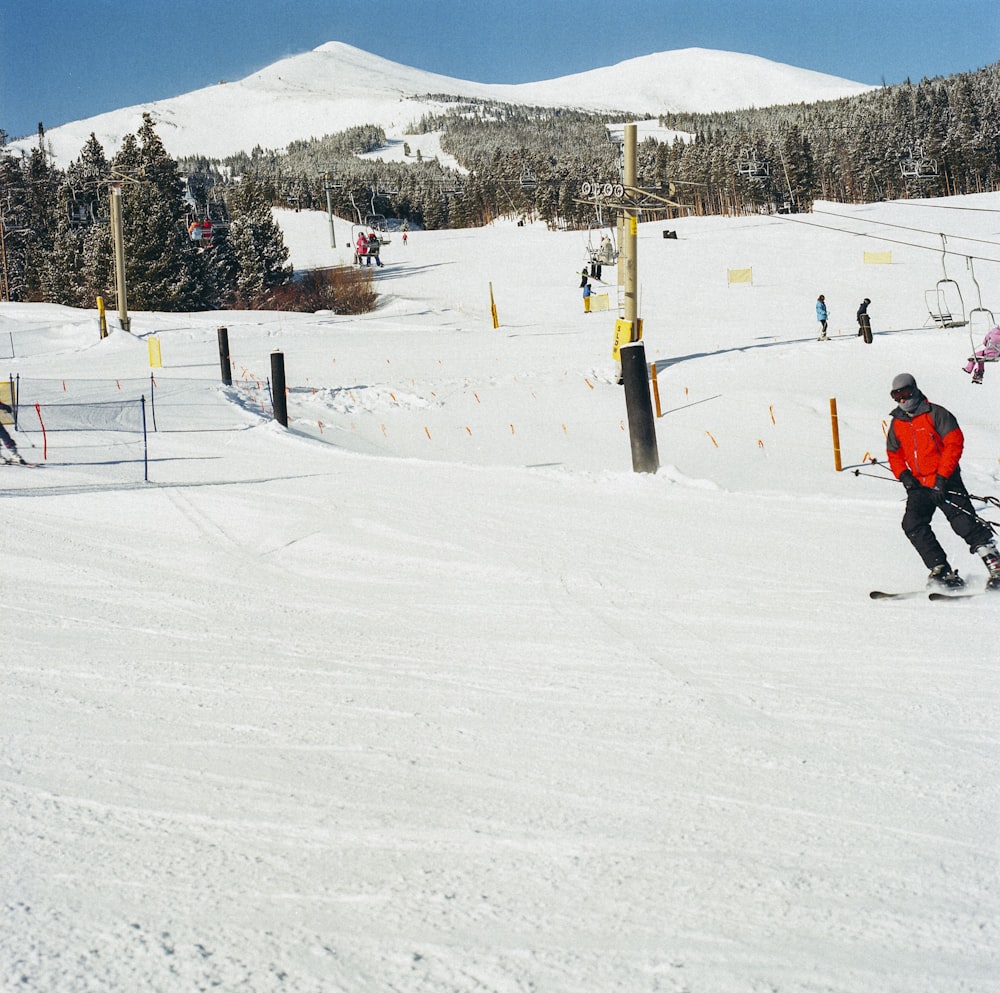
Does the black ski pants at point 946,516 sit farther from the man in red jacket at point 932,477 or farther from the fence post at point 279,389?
the fence post at point 279,389

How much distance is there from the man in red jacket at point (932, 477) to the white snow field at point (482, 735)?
1.42 feet

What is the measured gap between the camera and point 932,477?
7078 mm

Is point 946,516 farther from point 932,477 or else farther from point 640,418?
point 640,418

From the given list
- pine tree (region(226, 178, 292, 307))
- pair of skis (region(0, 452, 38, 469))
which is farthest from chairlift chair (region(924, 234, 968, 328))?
pine tree (region(226, 178, 292, 307))

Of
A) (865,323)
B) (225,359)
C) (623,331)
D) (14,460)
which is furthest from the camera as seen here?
(865,323)

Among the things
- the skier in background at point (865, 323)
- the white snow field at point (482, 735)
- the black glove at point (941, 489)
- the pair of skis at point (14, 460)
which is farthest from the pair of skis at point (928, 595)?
the skier in background at point (865, 323)

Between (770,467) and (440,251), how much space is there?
206 ft

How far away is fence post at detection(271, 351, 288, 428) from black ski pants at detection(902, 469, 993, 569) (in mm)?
12622

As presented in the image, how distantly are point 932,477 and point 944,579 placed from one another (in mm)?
765

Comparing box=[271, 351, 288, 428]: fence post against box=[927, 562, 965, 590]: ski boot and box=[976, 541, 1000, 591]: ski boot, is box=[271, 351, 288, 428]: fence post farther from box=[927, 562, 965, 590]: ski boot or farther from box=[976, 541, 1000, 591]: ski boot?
box=[976, 541, 1000, 591]: ski boot

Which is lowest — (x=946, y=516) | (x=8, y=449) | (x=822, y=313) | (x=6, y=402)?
(x=946, y=516)

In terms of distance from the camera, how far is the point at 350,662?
18.9 feet

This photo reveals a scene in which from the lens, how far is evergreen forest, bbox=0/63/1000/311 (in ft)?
173

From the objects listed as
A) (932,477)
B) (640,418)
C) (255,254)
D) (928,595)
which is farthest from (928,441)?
(255,254)
